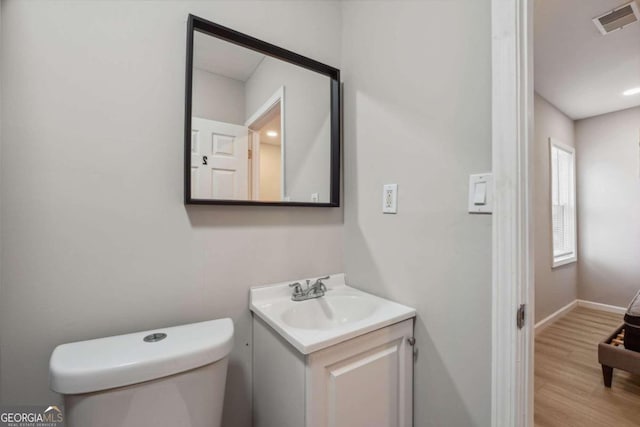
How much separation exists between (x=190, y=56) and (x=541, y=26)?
7.32 ft

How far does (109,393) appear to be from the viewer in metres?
0.72

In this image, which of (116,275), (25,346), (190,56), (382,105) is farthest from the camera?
(382,105)

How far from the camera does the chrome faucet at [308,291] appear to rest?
1.25m

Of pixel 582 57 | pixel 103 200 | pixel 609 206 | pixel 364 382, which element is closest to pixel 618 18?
pixel 582 57

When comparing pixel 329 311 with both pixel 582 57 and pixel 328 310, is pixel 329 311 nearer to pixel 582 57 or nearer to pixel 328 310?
pixel 328 310

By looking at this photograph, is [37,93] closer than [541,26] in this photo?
Yes

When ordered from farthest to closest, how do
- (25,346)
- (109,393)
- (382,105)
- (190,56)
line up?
(382,105)
(190,56)
(25,346)
(109,393)

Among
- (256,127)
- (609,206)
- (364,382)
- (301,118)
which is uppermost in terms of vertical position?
(301,118)

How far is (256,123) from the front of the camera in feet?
4.09

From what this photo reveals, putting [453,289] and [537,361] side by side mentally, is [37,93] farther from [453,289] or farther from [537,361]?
[537,361]

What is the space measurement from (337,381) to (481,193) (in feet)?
2.55

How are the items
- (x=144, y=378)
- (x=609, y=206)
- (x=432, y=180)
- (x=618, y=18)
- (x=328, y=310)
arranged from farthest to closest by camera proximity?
(x=609, y=206), (x=618, y=18), (x=328, y=310), (x=432, y=180), (x=144, y=378)

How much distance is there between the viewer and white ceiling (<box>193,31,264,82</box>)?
3.63 feet

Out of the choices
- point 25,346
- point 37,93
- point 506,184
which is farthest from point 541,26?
point 25,346
